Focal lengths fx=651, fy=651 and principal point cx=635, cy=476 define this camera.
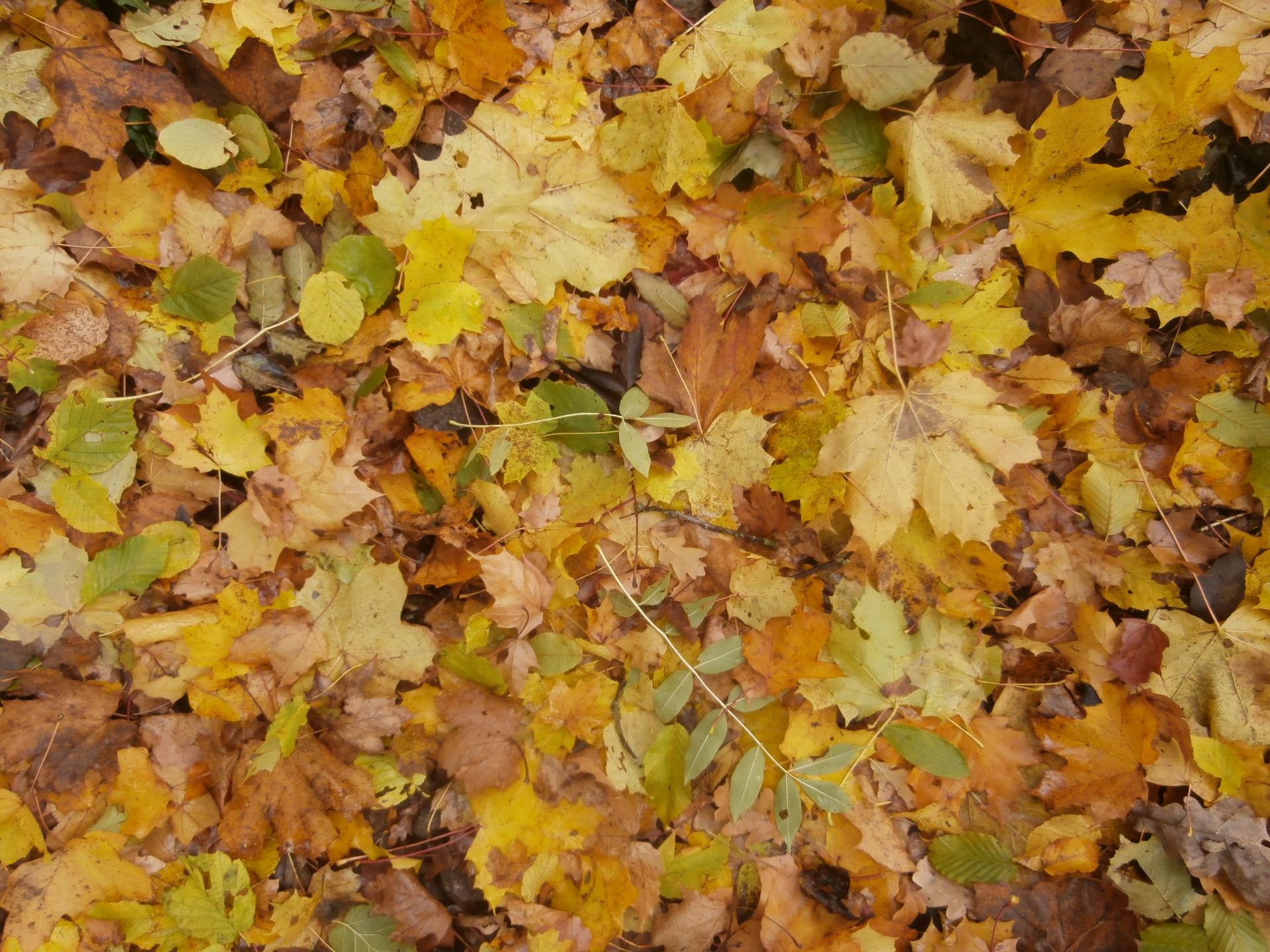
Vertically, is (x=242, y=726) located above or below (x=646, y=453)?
below

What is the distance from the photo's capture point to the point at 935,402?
1.51 metres

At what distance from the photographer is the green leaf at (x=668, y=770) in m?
1.59

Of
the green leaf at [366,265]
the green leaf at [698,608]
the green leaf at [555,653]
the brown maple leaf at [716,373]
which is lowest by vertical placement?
the green leaf at [555,653]

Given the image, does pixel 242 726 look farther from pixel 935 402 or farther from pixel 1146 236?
pixel 1146 236

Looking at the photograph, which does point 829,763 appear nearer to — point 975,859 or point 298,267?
point 975,859

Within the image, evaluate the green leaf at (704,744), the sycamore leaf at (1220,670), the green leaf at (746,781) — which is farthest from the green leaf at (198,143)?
the sycamore leaf at (1220,670)

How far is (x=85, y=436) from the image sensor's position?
156cm

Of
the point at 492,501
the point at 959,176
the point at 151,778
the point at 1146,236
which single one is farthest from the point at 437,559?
the point at 1146,236

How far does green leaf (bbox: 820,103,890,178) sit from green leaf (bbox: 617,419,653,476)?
0.84 metres

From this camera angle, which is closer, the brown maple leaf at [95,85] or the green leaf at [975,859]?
the brown maple leaf at [95,85]

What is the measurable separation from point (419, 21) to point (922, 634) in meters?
1.92

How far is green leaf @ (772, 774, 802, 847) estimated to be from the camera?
1.55 metres

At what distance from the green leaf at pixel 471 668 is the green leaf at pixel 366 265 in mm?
862

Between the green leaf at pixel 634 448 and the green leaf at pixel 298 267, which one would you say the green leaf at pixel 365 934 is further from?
the green leaf at pixel 298 267
